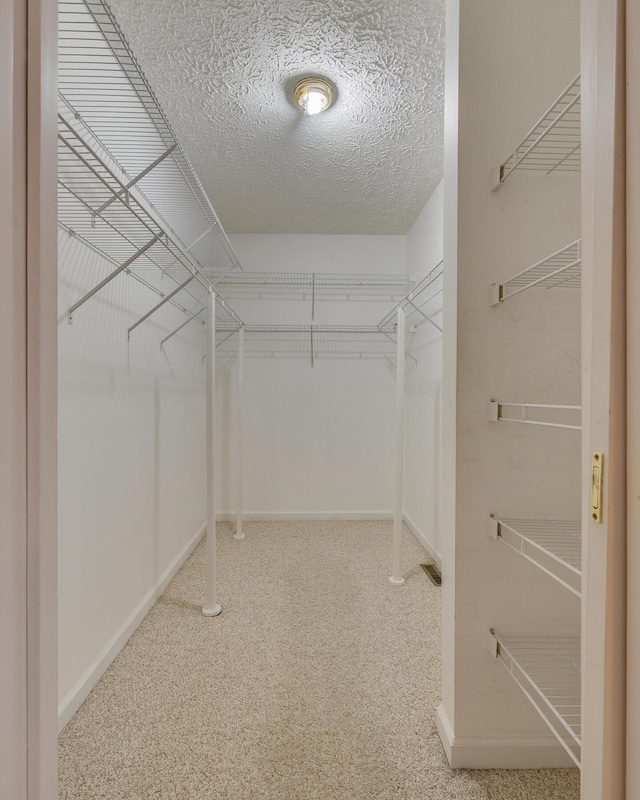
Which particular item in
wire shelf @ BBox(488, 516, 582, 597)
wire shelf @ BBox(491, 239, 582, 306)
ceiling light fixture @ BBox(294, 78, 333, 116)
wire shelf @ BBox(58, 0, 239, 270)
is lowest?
wire shelf @ BBox(488, 516, 582, 597)

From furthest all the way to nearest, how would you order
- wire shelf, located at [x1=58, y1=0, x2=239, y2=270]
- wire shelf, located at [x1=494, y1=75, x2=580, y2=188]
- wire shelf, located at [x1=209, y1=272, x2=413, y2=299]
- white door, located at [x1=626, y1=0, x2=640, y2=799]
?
wire shelf, located at [x1=209, y1=272, x2=413, y2=299]
wire shelf, located at [x1=494, y1=75, x2=580, y2=188]
wire shelf, located at [x1=58, y1=0, x2=239, y2=270]
white door, located at [x1=626, y1=0, x2=640, y2=799]

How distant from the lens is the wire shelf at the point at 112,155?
111 centimetres

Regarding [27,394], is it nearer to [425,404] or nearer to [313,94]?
[313,94]

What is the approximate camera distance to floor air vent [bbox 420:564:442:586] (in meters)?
2.37

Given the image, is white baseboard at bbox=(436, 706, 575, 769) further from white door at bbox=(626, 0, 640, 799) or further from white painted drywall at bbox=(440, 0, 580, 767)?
white door at bbox=(626, 0, 640, 799)

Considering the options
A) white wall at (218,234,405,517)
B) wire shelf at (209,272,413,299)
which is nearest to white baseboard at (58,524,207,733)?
white wall at (218,234,405,517)

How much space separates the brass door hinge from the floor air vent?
208cm

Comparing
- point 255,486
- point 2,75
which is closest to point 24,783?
point 2,75

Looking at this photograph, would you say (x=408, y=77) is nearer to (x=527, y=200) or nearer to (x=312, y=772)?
(x=527, y=200)

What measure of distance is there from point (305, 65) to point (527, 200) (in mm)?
1158

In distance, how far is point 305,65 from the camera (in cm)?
165

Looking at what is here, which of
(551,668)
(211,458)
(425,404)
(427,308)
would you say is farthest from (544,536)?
(427,308)

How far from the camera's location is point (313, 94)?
68.6 inches

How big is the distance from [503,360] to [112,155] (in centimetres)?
173
